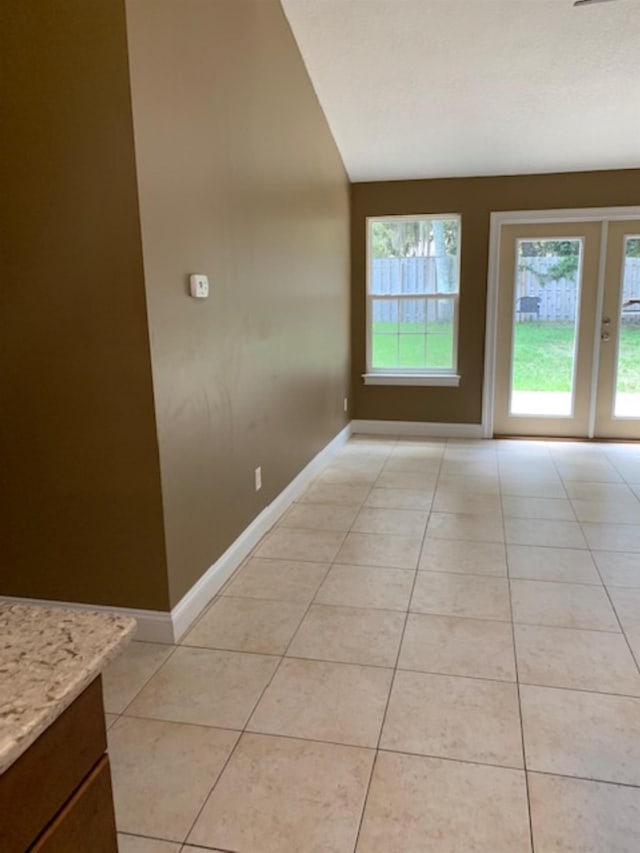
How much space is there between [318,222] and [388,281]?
144 cm

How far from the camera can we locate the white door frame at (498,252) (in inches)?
195

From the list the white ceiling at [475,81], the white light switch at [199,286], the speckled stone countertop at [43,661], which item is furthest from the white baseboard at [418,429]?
the speckled stone countertop at [43,661]

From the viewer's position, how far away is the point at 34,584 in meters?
2.35

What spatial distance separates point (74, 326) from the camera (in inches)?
81.4

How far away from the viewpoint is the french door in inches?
200

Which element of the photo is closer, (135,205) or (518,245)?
(135,205)

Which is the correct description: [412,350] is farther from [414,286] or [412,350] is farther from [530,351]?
[530,351]

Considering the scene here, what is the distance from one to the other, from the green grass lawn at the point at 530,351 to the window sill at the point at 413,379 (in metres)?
0.10

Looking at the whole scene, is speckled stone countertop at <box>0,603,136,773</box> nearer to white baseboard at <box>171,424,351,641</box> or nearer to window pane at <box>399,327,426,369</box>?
white baseboard at <box>171,424,351,641</box>

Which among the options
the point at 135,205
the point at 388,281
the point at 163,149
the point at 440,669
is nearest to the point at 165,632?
the point at 440,669

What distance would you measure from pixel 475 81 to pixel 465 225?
1469 millimetres

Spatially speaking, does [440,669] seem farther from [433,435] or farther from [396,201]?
[396,201]

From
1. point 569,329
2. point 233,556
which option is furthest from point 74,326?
point 569,329

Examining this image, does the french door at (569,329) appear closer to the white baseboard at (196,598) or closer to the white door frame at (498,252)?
the white door frame at (498,252)
